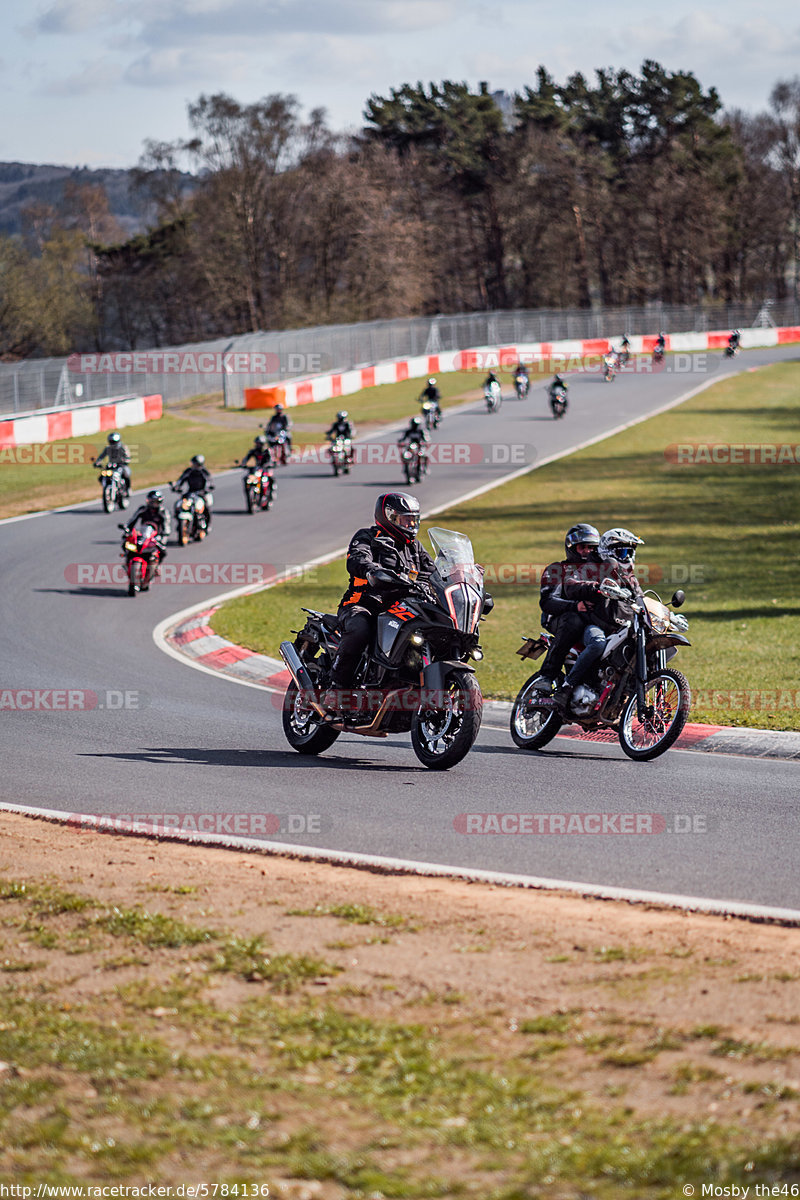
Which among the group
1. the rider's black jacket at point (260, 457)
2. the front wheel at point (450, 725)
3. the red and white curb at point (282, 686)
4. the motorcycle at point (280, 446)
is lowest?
the red and white curb at point (282, 686)

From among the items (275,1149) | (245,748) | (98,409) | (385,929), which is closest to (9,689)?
(245,748)

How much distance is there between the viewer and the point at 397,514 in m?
10.2

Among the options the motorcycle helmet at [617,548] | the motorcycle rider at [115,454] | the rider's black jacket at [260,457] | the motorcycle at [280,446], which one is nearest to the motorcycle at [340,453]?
the motorcycle at [280,446]

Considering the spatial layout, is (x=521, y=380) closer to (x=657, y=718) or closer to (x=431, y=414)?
(x=431, y=414)

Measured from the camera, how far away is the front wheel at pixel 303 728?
10828 millimetres

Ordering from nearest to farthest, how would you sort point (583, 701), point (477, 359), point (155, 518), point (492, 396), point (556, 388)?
point (583, 701) < point (155, 518) < point (556, 388) < point (492, 396) < point (477, 359)

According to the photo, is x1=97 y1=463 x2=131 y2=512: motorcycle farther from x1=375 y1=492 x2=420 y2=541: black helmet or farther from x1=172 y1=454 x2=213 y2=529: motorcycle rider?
x1=375 y1=492 x2=420 y2=541: black helmet

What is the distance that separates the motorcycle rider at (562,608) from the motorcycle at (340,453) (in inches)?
963

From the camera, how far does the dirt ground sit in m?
4.56

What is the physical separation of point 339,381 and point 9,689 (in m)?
43.6

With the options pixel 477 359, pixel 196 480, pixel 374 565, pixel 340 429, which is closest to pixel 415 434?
pixel 340 429

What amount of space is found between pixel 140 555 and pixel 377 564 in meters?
11.9

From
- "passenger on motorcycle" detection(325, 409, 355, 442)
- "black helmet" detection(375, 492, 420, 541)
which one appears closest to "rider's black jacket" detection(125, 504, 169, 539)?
"black helmet" detection(375, 492, 420, 541)

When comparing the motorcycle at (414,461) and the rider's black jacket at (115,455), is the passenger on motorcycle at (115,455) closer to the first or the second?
the rider's black jacket at (115,455)
